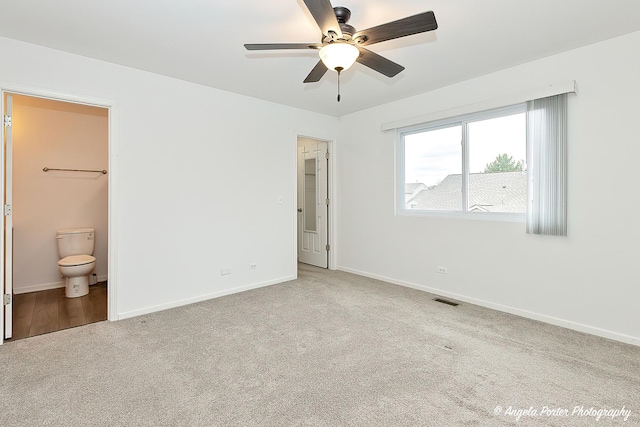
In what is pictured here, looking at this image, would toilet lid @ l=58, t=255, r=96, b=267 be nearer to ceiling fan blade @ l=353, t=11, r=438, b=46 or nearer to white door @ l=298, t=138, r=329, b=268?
white door @ l=298, t=138, r=329, b=268

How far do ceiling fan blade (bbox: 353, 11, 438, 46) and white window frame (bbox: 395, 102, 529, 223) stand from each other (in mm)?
1925

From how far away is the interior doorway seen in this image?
529 centimetres

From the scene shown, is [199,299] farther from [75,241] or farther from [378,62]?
[378,62]

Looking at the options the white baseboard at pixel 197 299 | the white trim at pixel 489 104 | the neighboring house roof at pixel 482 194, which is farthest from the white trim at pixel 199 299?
the white trim at pixel 489 104

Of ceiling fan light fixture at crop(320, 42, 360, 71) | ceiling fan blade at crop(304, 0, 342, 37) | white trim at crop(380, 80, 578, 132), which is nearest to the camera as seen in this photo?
ceiling fan blade at crop(304, 0, 342, 37)

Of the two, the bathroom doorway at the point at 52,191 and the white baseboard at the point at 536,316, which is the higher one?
the bathroom doorway at the point at 52,191

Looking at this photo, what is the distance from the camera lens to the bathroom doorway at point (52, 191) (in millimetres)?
3955

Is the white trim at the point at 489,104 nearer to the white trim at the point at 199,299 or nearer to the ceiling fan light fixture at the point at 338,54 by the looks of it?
the ceiling fan light fixture at the point at 338,54

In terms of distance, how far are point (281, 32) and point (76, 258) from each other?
3.52 meters

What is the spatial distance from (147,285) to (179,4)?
2.57m

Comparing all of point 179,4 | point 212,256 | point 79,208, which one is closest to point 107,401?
point 212,256

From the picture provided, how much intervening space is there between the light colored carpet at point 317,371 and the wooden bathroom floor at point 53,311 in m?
0.25

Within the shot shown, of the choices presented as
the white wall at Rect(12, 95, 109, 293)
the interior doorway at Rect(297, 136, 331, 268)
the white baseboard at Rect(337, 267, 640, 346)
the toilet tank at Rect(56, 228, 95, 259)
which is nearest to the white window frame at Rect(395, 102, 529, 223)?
the white baseboard at Rect(337, 267, 640, 346)

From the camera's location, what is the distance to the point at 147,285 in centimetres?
331
